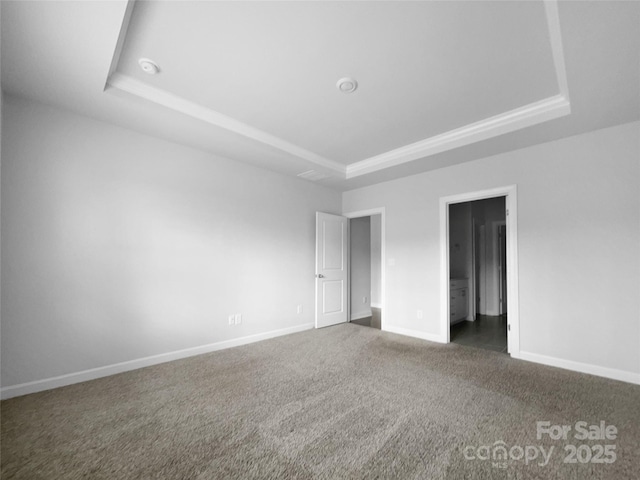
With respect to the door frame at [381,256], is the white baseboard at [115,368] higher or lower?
lower

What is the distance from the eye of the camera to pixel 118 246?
2975 millimetres

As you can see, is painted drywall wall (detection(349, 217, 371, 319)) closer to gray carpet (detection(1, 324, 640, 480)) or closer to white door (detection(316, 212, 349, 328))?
white door (detection(316, 212, 349, 328))

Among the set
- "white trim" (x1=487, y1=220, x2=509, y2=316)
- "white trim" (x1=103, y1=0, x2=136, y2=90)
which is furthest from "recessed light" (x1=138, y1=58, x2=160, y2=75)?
"white trim" (x1=487, y1=220, x2=509, y2=316)

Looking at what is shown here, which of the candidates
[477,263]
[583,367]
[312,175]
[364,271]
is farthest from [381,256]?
[583,367]

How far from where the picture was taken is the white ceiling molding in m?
1.98

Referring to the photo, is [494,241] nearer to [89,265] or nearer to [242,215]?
[242,215]

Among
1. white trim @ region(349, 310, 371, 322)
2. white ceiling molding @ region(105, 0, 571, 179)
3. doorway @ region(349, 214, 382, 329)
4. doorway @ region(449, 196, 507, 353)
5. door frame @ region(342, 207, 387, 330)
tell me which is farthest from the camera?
doorway @ region(349, 214, 382, 329)

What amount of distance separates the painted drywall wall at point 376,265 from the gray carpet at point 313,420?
3.56m

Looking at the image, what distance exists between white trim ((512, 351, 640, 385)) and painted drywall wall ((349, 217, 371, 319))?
3032 millimetres

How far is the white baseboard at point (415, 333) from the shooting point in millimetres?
4114

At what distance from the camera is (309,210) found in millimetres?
4996

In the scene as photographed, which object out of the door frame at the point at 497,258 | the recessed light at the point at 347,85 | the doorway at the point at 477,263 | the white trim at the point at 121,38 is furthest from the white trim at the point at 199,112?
the door frame at the point at 497,258

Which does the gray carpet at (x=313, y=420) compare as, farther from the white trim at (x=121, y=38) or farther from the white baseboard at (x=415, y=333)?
the white trim at (x=121, y=38)

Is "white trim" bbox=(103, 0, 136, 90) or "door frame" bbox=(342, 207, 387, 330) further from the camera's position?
"door frame" bbox=(342, 207, 387, 330)
